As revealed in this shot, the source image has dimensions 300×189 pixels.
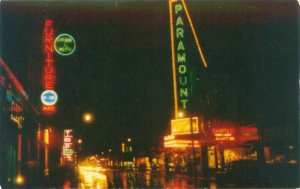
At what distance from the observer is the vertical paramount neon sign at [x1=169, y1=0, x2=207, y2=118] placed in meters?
46.7

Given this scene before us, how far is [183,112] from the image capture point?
46.9m

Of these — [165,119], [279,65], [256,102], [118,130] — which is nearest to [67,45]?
[256,102]

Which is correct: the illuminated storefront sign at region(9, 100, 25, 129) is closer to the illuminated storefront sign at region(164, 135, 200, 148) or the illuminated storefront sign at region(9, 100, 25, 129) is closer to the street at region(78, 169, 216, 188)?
the street at region(78, 169, 216, 188)

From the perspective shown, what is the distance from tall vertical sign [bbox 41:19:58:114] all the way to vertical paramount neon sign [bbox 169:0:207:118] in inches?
714

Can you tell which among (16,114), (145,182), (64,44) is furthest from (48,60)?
(145,182)

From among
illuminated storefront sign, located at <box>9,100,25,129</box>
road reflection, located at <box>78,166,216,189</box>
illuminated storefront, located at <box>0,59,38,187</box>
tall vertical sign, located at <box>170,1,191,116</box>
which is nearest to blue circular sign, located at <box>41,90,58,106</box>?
illuminated storefront, located at <box>0,59,38,187</box>

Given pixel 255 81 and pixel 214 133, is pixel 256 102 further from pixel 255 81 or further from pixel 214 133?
pixel 214 133

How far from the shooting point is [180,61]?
1841 inches

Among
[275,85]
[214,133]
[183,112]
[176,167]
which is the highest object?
[275,85]

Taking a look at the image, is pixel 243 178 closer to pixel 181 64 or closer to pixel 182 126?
pixel 182 126

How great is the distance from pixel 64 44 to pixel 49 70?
135 inches

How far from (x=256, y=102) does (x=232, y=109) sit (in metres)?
3.17

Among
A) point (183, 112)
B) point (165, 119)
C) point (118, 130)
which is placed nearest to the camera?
point (183, 112)

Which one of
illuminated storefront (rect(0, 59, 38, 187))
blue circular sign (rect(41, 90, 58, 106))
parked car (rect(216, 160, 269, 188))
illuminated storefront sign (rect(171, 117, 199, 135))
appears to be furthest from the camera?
illuminated storefront sign (rect(171, 117, 199, 135))
